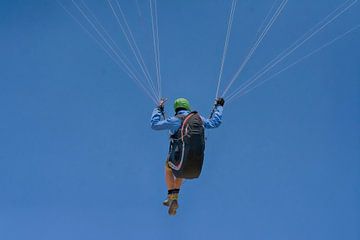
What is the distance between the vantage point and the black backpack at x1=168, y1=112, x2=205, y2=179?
588 cm

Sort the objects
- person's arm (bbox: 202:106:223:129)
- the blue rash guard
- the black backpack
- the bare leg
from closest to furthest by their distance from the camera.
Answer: the black backpack, the blue rash guard, person's arm (bbox: 202:106:223:129), the bare leg

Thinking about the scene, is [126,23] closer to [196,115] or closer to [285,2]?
[285,2]

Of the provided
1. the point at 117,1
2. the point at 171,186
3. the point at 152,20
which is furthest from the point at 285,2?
the point at 171,186

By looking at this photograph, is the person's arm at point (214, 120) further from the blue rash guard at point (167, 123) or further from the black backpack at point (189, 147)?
the black backpack at point (189, 147)

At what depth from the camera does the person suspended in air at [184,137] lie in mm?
5895

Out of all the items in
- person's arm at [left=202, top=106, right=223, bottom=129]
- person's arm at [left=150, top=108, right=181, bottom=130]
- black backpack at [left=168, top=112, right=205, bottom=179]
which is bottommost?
black backpack at [left=168, top=112, right=205, bottom=179]

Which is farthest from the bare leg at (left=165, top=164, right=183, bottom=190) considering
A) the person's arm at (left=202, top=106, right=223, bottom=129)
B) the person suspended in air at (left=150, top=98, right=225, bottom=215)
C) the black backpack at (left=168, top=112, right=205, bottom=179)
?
the person's arm at (left=202, top=106, right=223, bottom=129)

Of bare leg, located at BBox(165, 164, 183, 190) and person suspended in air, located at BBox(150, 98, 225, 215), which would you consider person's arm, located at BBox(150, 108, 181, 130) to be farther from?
bare leg, located at BBox(165, 164, 183, 190)

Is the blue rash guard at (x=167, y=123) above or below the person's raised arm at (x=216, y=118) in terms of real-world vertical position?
below

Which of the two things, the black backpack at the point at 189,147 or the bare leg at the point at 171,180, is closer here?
the black backpack at the point at 189,147

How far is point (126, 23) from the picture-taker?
9664 mm

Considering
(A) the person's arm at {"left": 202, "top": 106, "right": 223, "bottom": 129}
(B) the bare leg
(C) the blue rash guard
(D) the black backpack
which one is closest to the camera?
(D) the black backpack

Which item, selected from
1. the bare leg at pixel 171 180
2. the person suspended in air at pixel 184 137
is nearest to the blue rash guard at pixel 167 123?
the person suspended in air at pixel 184 137

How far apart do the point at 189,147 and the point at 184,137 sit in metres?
0.12
